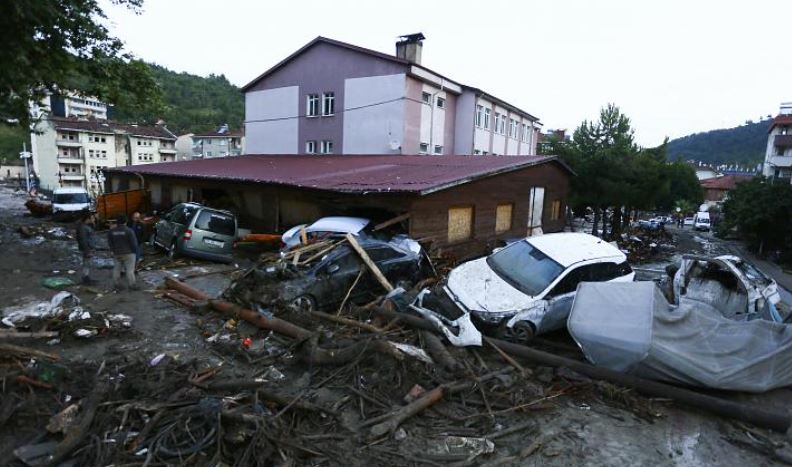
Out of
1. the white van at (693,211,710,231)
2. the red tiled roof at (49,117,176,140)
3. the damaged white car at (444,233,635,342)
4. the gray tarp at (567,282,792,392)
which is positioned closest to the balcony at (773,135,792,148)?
the white van at (693,211,710,231)

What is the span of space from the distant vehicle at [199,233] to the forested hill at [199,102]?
7084 cm

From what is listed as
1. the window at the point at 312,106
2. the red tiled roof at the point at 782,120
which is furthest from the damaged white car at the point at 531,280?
the red tiled roof at the point at 782,120

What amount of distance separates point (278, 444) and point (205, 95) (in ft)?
335

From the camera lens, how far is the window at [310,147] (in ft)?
86.7

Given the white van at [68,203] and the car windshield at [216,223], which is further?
the white van at [68,203]

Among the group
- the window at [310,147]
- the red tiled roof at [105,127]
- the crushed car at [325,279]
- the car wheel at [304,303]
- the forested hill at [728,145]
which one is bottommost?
the car wheel at [304,303]

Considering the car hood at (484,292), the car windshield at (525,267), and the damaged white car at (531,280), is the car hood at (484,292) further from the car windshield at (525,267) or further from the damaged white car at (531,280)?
the car windshield at (525,267)

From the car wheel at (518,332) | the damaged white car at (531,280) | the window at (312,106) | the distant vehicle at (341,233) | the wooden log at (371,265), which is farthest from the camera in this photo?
the window at (312,106)

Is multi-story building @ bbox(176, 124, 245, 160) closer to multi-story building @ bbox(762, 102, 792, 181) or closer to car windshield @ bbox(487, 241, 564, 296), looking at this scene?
car windshield @ bbox(487, 241, 564, 296)

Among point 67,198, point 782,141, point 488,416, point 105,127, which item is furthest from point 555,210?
point 105,127

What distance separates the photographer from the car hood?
25.7ft

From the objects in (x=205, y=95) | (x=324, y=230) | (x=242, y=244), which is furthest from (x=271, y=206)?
(x=205, y=95)

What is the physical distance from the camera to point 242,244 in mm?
14172

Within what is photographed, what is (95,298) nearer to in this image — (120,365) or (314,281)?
(120,365)
